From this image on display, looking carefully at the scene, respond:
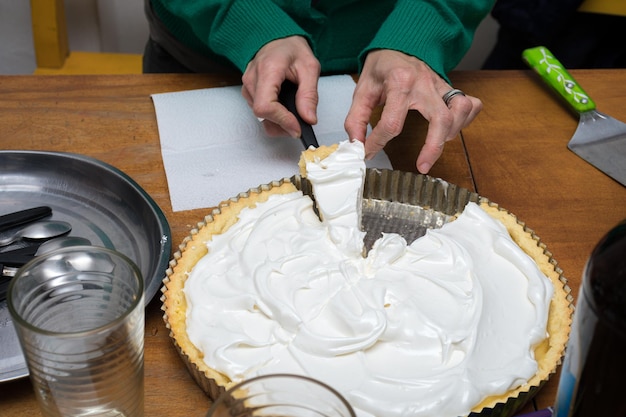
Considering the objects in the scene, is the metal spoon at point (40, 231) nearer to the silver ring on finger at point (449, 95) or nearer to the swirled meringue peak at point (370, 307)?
the swirled meringue peak at point (370, 307)

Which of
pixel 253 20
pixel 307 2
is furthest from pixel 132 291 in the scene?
pixel 307 2

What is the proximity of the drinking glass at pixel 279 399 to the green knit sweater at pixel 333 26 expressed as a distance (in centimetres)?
85

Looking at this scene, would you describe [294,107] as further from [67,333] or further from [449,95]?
[67,333]

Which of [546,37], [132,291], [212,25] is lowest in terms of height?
[546,37]

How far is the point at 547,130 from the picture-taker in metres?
1.40

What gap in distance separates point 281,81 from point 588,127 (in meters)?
0.63

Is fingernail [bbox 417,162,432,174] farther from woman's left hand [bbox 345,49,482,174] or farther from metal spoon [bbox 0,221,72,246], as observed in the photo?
metal spoon [bbox 0,221,72,246]

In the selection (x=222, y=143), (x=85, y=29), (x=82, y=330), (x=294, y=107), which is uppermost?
(x=82, y=330)

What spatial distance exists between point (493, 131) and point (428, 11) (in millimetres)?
269

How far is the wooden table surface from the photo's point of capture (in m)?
1.17

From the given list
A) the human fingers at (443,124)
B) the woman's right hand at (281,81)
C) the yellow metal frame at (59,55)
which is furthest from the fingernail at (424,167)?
the yellow metal frame at (59,55)

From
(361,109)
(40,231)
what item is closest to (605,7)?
(361,109)

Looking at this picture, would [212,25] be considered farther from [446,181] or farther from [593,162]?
[593,162]

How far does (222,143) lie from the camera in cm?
133
